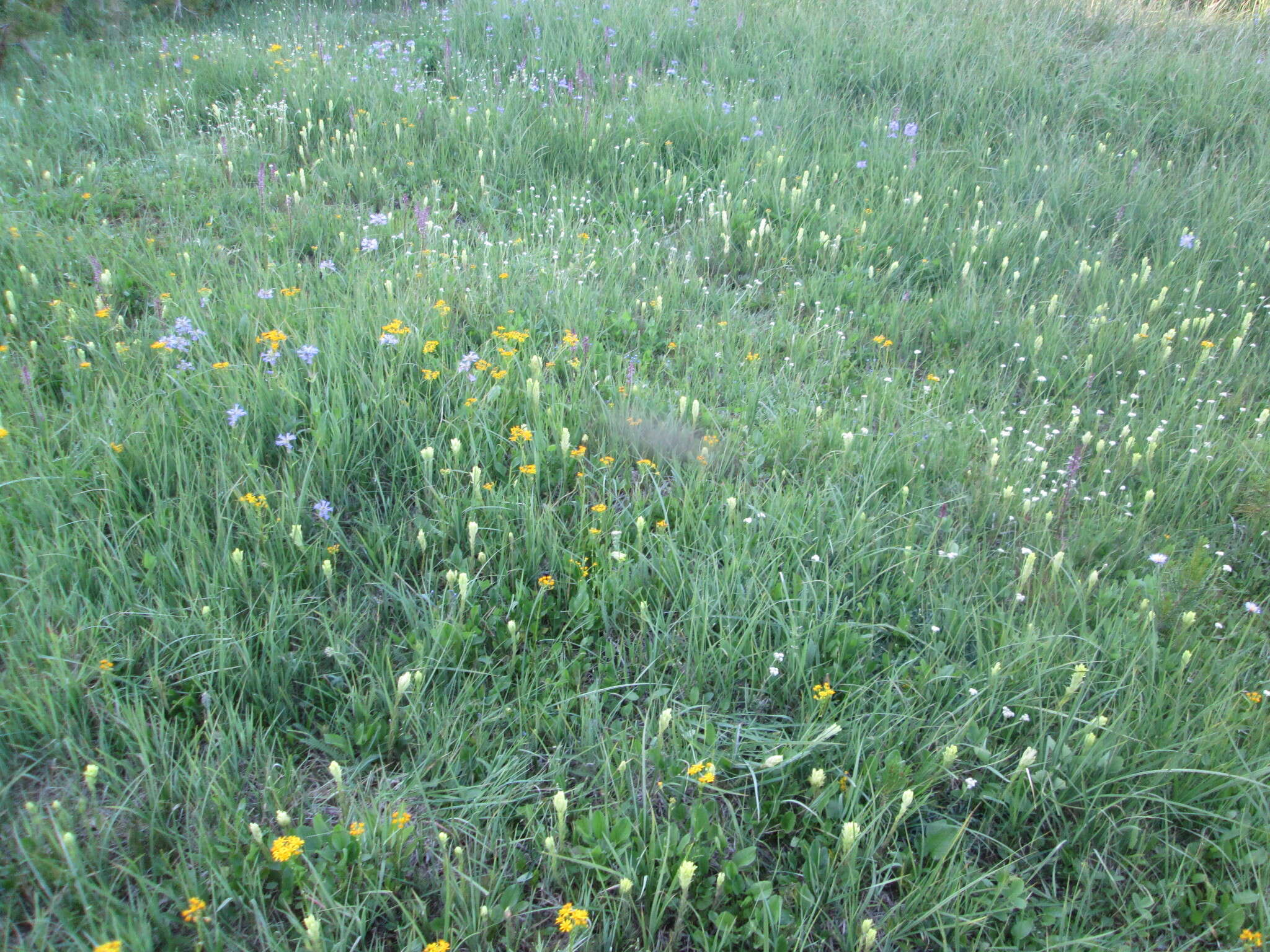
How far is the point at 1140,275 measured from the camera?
4.46 meters

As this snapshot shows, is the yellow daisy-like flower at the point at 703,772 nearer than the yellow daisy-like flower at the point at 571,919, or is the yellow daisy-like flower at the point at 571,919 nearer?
the yellow daisy-like flower at the point at 571,919

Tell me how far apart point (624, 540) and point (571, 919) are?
1257mm

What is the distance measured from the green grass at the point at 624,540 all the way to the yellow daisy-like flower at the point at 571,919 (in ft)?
0.15

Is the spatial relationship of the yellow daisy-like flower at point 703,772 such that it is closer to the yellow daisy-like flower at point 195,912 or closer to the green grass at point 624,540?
the green grass at point 624,540

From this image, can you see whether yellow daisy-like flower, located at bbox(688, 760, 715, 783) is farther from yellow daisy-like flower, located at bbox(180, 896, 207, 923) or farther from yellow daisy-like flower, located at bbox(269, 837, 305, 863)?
yellow daisy-like flower, located at bbox(180, 896, 207, 923)

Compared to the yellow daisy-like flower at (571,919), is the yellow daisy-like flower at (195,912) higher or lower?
higher

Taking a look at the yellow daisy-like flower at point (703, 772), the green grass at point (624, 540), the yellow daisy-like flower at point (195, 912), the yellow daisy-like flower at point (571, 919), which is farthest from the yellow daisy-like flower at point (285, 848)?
the yellow daisy-like flower at point (703, 772)

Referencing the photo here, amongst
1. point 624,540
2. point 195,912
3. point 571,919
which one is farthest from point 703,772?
point 195,912

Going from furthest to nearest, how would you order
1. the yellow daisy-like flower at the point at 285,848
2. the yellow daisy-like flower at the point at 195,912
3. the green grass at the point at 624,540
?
the green grass at the point at 624,540, the yellow daisy-like flower at the point at 285,848, the yellow daisy-like flower at the point at 195,912

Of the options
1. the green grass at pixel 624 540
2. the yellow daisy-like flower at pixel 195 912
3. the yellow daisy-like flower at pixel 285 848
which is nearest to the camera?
the yellow daisy-like flower at pixel 195 912

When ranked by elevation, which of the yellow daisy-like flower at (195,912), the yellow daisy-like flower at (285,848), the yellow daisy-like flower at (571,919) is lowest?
the yellow daisy-like flower at (571,919)

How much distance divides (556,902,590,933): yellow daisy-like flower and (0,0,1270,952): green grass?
47 millimetres

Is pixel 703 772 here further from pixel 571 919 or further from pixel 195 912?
pixel 195 912

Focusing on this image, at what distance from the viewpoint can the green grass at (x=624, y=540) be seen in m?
1.96
